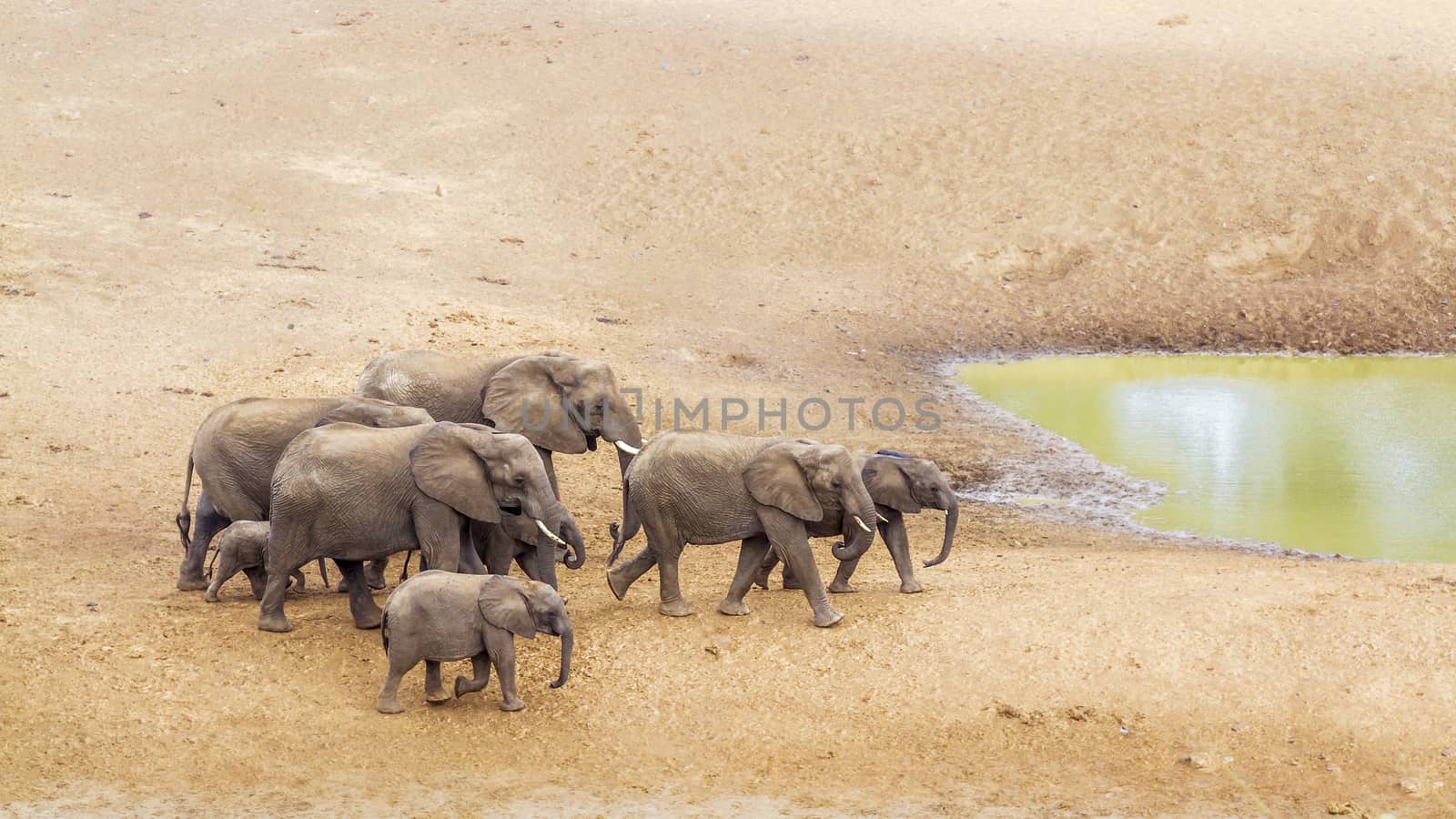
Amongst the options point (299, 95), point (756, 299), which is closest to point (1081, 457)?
point (756, 299)

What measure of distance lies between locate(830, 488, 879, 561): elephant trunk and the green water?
4511mm

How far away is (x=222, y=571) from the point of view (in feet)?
33.8

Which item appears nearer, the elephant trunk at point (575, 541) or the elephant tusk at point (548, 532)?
the elephant tusk at point (548, 532)

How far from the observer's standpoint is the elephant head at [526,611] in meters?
8.73

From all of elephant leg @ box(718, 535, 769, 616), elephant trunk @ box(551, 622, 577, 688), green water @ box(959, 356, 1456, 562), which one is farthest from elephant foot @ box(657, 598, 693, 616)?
green water @ box(959, 356, 1456, 562)

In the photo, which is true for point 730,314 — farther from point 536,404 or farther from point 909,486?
point 909,486

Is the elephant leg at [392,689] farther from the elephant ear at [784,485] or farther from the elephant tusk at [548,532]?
the elephant ear at [784,485]

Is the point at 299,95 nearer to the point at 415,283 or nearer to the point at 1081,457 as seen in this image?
the point at 415,283

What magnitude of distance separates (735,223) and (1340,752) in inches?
643

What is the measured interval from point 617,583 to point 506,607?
194cm

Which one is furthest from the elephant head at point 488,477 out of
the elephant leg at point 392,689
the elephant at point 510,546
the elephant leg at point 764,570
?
the elephant leg at point 764,570

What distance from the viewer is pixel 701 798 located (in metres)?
8.18

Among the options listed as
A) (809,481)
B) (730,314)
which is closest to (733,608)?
(809,481)

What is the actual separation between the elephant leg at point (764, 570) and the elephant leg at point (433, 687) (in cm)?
229
